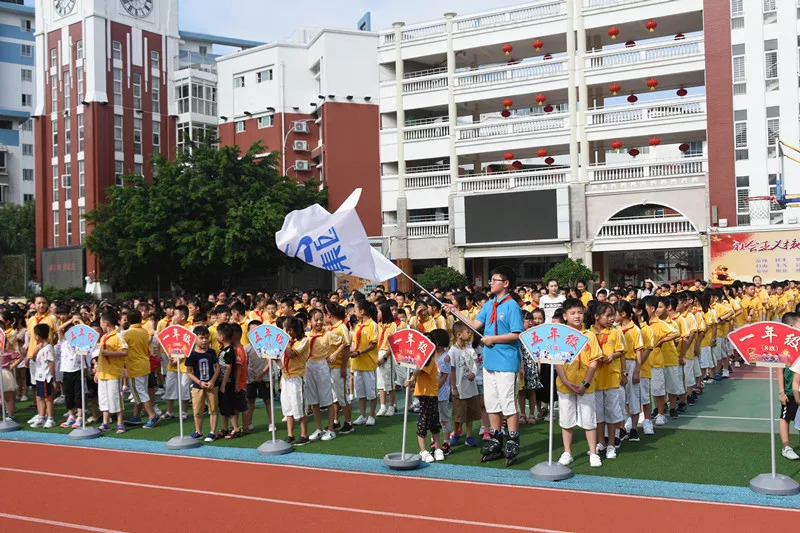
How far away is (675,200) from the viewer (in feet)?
95.6

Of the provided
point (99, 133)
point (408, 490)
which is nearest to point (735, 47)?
point (408, 490)

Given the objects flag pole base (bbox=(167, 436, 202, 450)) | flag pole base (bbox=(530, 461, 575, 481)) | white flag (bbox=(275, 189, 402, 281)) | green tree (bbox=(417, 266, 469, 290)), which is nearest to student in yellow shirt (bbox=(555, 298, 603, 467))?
flag pole base (bbox=(530, 461, 575, 481))

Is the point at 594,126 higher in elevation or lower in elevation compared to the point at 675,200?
higher

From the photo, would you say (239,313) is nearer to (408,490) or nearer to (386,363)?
(386,363)

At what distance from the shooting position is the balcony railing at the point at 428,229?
112 ft

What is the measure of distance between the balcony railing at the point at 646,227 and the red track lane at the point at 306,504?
24.4 m

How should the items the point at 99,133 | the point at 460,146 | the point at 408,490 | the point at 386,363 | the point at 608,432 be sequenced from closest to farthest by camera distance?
1. the point at 408,490
2. the point at 608,432
3. the point at 386,363
4. the point at 460,146
5. the point at 99,133

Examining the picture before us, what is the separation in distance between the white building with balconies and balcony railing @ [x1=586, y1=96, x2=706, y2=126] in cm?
5

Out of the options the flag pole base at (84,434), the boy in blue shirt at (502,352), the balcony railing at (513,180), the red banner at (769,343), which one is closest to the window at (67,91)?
the balcony railing at (513,180)

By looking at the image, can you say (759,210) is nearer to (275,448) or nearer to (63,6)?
(275,448)

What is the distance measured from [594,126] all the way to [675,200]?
4.48 meters

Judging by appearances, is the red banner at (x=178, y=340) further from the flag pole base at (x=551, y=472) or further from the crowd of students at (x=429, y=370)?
the flag pole base at (x=551, y=472)

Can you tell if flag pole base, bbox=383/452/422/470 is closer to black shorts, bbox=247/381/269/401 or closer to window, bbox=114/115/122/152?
black shorts, bbox=247/381/269/401

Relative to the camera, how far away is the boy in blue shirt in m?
7.32
